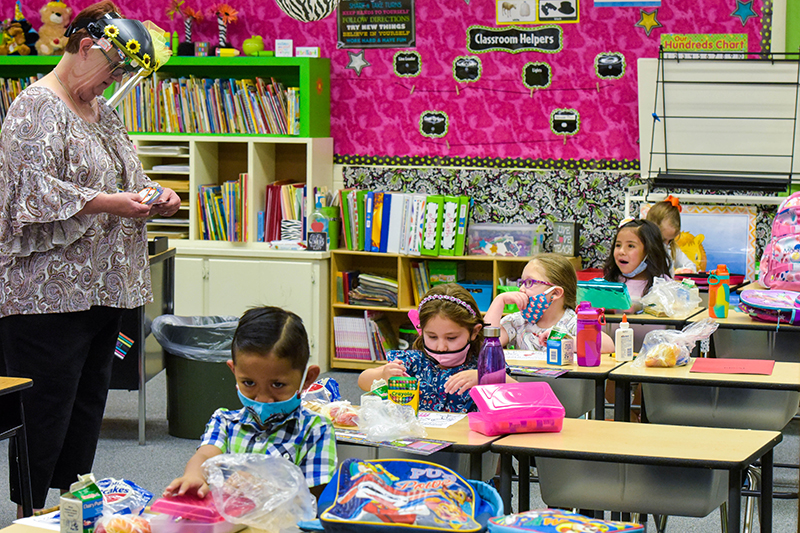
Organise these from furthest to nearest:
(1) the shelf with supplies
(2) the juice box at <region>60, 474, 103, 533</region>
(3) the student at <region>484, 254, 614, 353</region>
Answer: (1) the shelf with supplies
(3) the student at <region>484, 254, 614, 353</region>
(2) the juice box at <region>60, 474, 103, 533</region>

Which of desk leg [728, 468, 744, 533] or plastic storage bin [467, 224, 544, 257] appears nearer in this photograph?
desk leg [728, 468, 744, 533]

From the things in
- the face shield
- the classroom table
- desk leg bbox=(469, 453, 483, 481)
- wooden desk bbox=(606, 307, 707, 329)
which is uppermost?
the face shield

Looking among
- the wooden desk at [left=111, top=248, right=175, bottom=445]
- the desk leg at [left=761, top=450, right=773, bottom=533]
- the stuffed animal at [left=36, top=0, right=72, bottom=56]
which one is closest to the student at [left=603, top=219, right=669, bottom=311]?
the desk leg at [left=761, top=450, right=773, bottom=533]

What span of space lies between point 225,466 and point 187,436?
2.85 meters

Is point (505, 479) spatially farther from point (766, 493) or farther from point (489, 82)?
point (489, 82)

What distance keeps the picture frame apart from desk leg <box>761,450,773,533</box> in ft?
10.9

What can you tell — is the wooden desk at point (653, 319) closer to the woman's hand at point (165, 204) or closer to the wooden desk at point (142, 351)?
the woman's hand at point (165, 204)

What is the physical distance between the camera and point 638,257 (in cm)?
421

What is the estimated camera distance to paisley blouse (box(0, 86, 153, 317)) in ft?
8.41

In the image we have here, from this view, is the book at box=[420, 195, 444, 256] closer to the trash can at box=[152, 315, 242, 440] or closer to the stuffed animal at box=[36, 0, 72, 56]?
the trash can at box=[152, 315, 242, 440]

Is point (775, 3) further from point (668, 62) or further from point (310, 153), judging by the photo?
point (310, 153)

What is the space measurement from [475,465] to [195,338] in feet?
8.10

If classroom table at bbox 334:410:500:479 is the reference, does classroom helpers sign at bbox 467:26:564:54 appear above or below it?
above

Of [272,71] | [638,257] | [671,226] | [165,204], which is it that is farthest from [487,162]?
[165,204]
